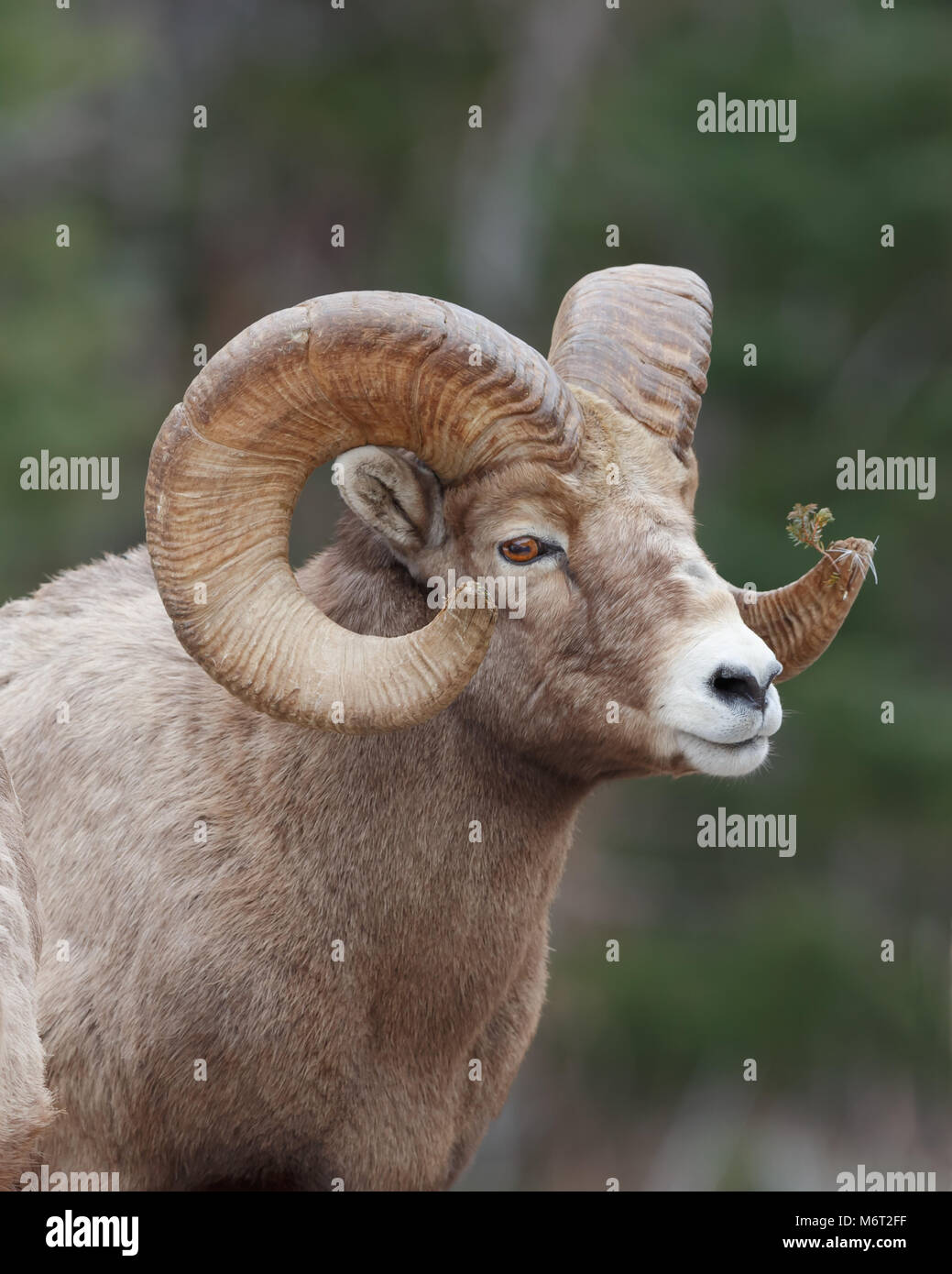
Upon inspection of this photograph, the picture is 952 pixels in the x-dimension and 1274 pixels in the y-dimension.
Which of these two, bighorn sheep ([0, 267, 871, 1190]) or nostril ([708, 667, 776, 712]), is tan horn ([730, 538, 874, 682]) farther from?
nostril ([708, 667, 776, 712])

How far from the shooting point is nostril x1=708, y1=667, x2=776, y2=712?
20.1 feet

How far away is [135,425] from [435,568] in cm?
1386

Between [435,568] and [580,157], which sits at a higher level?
[580,157]

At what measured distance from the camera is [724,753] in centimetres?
632

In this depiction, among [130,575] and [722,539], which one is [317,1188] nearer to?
[130,575]

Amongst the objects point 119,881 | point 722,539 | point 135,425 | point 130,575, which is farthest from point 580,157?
point 119,881

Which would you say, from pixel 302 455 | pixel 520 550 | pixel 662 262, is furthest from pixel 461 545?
pixel 662 262

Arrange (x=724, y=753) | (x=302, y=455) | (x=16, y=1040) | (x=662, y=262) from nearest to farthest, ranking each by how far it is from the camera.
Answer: (x=16, y=1040) → (x=724, y=753) → (x=302, y=455) → (x=662, y=262)

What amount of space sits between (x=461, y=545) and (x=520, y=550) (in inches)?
9.4

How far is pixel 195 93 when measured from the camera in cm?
2641

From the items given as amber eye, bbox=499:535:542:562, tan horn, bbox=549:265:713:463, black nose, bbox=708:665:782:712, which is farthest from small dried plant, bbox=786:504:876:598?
amber eye, bbox=499:535:542:562

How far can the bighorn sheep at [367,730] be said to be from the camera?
6.28 metres

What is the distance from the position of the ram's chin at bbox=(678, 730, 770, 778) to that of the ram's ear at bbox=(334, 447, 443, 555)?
46.2 inches

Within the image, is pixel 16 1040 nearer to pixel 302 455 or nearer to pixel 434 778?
pixel 434 778
